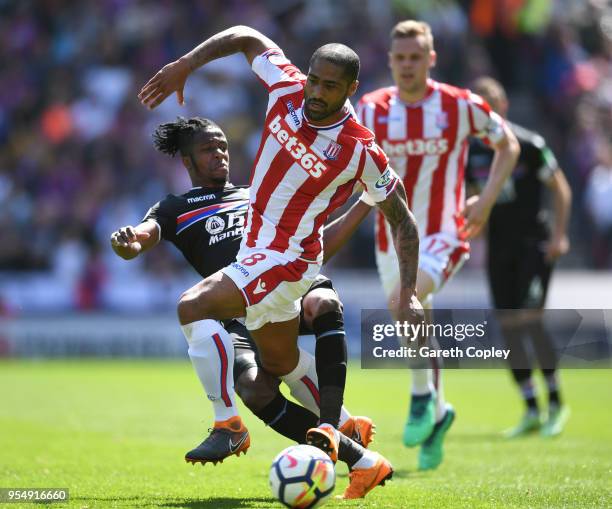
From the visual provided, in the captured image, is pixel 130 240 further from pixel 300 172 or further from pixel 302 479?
pixel 302 479

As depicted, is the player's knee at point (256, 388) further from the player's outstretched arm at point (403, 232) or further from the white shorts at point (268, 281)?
the player's outstretched arm at point (403, 232)

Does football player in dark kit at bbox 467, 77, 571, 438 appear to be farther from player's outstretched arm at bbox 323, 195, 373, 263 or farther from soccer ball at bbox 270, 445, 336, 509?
soccer ball at bbox 270, 445, 336, 509

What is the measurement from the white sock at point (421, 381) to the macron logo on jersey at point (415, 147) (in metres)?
1.57

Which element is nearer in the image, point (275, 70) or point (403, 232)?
point (403, 232)

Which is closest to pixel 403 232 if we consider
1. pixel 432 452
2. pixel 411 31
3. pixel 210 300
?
pixel 210 300

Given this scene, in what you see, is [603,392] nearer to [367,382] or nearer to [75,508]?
[367,382]

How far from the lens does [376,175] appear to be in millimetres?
5625

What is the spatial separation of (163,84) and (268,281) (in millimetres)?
1202

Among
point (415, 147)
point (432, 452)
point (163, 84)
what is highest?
point (163, 84)

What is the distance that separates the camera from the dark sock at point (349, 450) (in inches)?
227

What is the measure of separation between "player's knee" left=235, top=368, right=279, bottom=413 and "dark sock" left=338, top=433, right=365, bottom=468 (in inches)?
24.2

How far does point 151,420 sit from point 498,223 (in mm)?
3908

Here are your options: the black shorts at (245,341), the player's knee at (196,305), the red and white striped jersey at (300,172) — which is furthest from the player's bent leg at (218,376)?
the red and white striped jersey at (300,172)

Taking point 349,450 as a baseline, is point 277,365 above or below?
above
